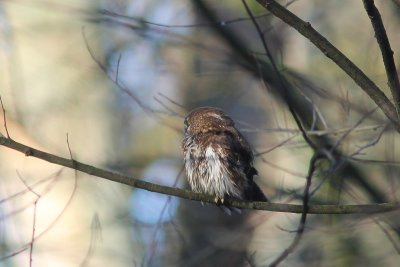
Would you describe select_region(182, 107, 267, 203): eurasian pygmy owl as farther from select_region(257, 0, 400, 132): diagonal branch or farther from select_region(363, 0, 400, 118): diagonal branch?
select_region(363, 0, 400, 118): diagonal branch

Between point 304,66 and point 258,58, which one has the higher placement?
point 304,66

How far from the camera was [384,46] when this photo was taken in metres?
3.70

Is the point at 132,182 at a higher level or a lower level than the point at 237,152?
lower

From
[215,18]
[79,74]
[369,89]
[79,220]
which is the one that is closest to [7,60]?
[79,74]

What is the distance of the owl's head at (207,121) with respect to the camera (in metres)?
4.82

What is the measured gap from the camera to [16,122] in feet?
25.0

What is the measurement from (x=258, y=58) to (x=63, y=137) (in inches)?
122

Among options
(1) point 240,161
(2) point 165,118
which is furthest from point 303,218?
(2) point 165,118

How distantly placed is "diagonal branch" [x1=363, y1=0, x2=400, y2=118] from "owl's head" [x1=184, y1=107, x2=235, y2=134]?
1287mm

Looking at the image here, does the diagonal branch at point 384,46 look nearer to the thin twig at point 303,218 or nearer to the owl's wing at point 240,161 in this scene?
the thin twig at point 303,218

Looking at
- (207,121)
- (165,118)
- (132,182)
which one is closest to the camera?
(132,182)

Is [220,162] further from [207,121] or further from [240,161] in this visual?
[207,121]

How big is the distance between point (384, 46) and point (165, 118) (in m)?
3.35

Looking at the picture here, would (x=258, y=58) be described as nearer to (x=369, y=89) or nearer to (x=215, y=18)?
(x=215, y=18)
